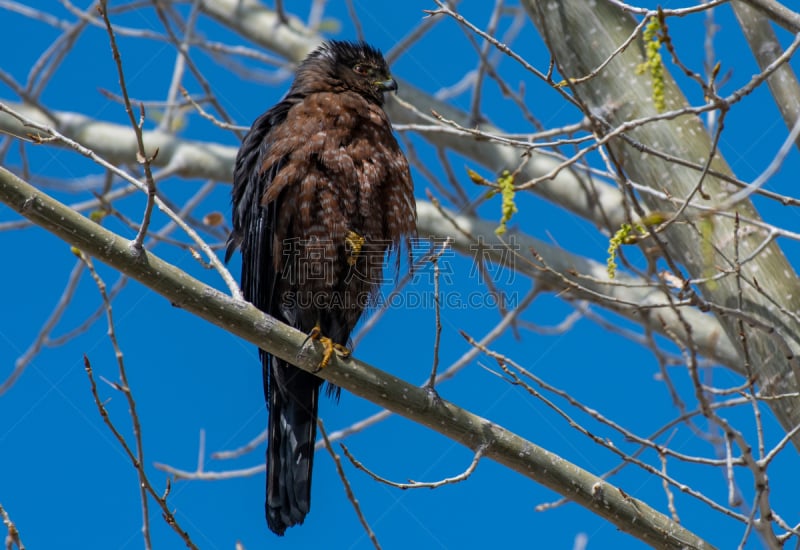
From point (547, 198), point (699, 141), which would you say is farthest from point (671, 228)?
point (547, 198)

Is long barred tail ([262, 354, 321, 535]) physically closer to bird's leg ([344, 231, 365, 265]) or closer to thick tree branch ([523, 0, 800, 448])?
bird's leg ([344, 231, 365, 265])

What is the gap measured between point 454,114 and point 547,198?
0.88 m

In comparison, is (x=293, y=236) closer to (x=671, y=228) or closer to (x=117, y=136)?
(x=671, y=228)

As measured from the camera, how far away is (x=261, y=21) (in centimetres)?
621

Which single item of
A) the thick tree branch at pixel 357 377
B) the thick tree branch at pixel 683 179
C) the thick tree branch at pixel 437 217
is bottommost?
the thick tree branch at pixel 357 377

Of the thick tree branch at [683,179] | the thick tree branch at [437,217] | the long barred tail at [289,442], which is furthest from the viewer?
the thick tree branch at [437,217]

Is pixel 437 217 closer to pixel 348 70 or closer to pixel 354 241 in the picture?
pixel 348 70

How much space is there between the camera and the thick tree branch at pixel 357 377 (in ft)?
8.93

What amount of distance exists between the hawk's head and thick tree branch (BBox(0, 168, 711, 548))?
1.74 metres

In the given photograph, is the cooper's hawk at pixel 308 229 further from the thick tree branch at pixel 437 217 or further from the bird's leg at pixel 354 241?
the thick tree branch at pixel 437 217

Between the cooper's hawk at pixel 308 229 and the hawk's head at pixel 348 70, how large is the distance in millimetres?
211

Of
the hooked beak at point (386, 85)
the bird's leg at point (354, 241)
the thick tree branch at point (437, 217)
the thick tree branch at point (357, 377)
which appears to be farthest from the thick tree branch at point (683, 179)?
the thick tree branch at point (437, 217)

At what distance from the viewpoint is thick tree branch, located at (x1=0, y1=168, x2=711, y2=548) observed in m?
2.72

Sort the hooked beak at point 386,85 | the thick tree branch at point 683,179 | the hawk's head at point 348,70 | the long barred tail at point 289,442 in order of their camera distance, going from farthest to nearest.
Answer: the hooked beak at point 386,85, the hawk's head at point 348,70, the long barred tail at point 289,442, the thick tree branch at point 683,179
